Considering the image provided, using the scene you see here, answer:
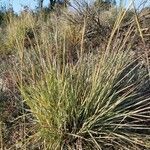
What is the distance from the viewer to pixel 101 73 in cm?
409

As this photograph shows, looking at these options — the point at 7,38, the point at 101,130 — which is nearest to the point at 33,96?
the point at 101,130

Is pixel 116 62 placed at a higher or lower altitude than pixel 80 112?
higher

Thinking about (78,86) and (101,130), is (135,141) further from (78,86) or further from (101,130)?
(78,86)

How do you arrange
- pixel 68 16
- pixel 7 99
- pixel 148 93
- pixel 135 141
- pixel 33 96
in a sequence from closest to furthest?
pixel 135 141 < pixel 33 96 < pixel 148 93 < pixel 7 99 < pixel 68 16

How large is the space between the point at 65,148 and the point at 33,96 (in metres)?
0.56

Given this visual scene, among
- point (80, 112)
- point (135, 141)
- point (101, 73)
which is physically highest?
point (101, 73)

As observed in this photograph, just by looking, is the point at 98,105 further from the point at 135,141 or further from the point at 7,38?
the point at 7,38

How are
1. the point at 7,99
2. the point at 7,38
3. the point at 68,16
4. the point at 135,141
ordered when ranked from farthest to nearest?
the point at 7,38 → the point at 68,16 → the point at 7,99 → the point at 135,141

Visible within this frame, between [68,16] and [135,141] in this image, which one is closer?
[135,141]

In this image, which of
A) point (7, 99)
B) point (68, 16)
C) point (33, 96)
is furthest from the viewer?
point (68, 16)

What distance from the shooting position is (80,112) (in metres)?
3.98

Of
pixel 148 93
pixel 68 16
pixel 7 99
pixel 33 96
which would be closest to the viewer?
pixel 33 96

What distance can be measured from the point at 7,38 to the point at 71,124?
652 centimetres

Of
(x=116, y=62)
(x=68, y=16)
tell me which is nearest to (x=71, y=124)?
(x=116, y=62)
